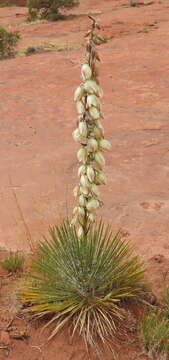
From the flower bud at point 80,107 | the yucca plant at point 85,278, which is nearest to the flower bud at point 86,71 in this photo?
the flower bud at point 80,107

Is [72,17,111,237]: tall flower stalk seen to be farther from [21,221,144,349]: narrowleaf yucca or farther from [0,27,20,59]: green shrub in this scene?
[0,27,20,59]: green shrub

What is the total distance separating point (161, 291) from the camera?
304 centimetres

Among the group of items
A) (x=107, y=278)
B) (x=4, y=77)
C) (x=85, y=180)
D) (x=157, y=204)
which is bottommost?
(x=107, y=278)

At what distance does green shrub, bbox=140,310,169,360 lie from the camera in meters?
2.41

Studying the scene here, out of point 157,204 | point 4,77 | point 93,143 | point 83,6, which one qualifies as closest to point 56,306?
point 93,143

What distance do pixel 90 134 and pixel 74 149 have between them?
3870 millimetres

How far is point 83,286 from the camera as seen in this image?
2.60 meters

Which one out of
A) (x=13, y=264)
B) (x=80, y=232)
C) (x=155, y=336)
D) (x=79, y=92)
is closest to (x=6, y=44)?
(x=13, y=264)

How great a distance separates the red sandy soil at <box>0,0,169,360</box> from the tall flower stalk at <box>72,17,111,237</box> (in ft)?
0.84

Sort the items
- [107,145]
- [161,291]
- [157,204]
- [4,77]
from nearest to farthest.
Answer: [107,145] < [161,291] < [157,204] < [4,77]

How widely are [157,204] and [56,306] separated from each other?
8.02ft

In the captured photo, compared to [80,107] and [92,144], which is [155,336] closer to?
[92,144]

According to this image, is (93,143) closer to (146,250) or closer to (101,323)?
(101,323)

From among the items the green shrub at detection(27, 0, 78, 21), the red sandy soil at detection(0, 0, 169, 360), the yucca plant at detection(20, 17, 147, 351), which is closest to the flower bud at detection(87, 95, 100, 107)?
the yucca plant at detection(20, 17, 147, 351)
